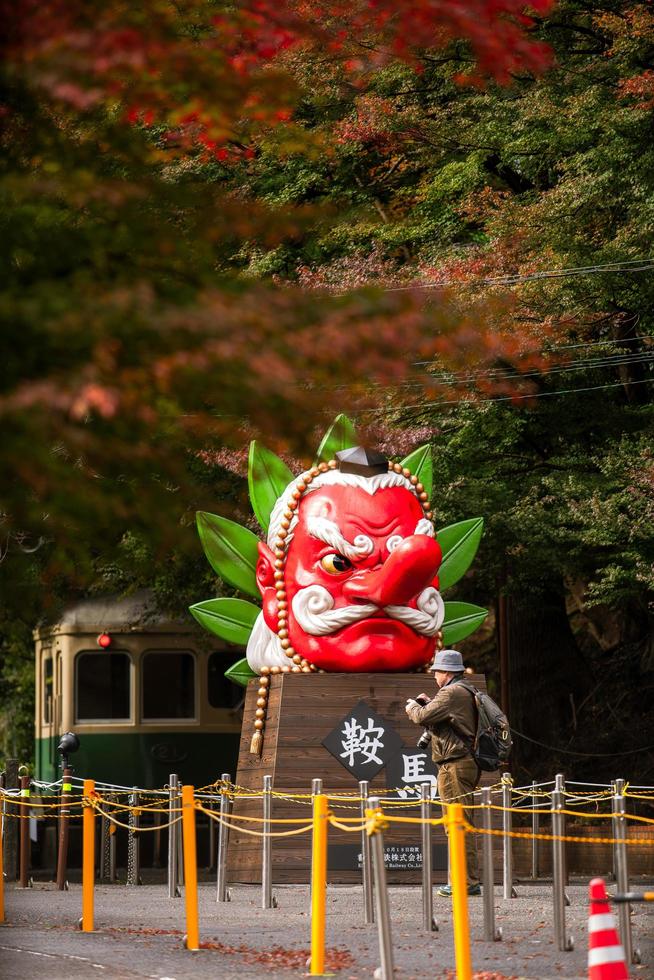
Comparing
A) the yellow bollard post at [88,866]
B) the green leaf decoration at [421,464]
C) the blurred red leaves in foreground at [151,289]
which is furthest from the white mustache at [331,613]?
the blurred red leaves in foreground at [151,289]

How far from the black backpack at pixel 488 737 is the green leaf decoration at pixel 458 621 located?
410cm

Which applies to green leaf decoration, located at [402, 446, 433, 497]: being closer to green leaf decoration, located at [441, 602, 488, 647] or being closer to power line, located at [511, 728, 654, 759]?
green leaf decoration, located at [441, 602, 488, 647]

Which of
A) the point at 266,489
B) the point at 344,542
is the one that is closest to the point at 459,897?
the point at 344,542

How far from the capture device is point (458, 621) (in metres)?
17.4

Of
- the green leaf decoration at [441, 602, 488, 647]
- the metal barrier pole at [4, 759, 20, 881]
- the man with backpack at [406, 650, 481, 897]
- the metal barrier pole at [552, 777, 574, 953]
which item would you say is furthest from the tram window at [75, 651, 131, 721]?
the metal barrier pole at [552, 777, 574, 953]

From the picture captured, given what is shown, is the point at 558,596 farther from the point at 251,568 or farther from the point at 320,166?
the point at 251,568

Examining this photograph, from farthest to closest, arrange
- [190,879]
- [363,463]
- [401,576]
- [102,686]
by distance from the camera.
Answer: [102,686], [363,463], [401,576], [190,879]

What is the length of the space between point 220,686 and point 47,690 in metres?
3.08

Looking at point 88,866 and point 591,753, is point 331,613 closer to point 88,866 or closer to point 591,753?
point 88,866

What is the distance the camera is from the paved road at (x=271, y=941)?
971 cm

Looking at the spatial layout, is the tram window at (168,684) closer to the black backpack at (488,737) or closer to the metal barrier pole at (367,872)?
the black backpack at (488,737)

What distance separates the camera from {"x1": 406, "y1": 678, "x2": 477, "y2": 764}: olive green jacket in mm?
12812

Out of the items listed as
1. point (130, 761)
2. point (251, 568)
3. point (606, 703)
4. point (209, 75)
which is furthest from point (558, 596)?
point (209, 75)

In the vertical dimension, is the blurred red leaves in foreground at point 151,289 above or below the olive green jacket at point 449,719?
above
